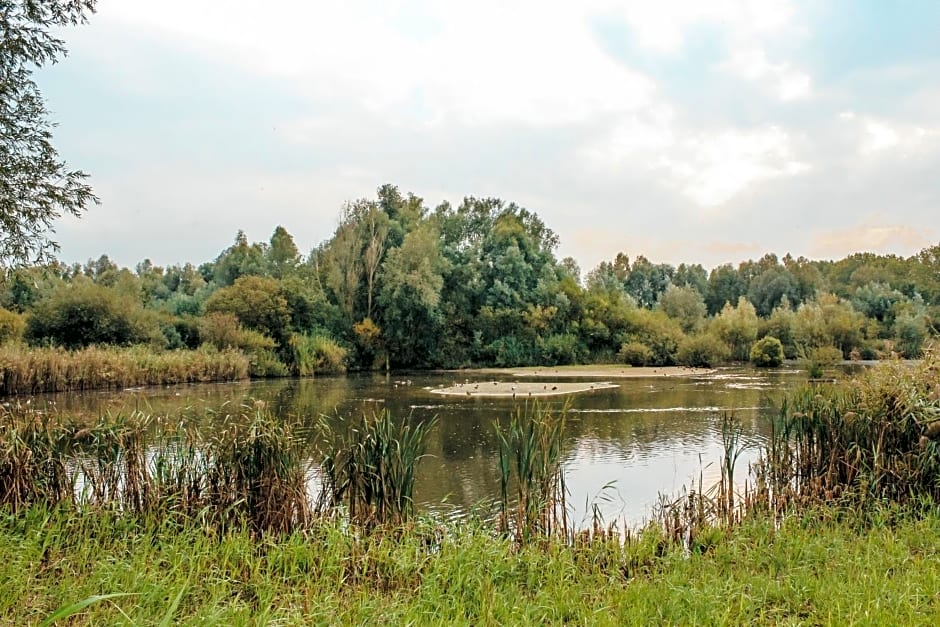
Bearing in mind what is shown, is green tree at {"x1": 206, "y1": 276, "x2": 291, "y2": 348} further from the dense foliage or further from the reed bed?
the reed bed

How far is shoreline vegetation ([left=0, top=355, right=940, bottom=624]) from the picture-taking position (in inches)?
152

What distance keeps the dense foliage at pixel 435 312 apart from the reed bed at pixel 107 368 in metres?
2.55

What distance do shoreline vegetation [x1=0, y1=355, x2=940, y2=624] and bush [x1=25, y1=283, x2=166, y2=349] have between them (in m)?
24.6

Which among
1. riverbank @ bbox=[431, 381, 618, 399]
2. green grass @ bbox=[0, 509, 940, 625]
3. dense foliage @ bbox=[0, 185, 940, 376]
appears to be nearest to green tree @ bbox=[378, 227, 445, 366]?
dense foliage @ bbox=[0, 185, 940, 376]

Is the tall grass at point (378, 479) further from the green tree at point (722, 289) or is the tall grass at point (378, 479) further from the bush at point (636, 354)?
the green tree at point (722, 289)

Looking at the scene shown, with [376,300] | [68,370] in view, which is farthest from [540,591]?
[376,300]

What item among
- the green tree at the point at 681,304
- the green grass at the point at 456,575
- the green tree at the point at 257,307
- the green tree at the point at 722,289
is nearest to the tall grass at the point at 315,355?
the green tree at the point at 257,307

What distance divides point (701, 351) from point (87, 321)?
31.1 m

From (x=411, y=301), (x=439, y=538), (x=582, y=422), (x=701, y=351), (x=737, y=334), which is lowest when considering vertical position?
(x=582, y=422)

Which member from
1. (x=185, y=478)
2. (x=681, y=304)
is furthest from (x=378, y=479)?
(x=681, y=304)

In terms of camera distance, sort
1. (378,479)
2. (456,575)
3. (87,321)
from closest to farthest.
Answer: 1. (456,575)
2. (378,479)
3. (87,321)

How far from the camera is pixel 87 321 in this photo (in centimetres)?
2844

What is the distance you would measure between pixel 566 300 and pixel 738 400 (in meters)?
23.6

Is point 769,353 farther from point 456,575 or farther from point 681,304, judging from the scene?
point 456,575
